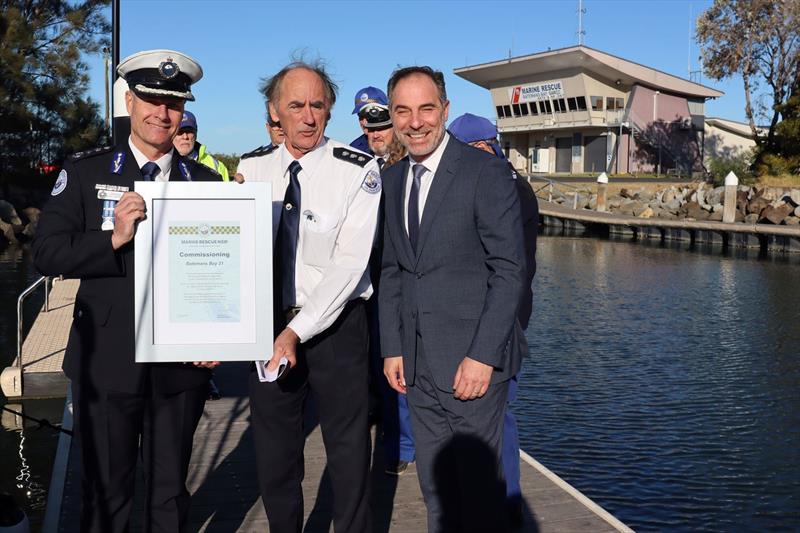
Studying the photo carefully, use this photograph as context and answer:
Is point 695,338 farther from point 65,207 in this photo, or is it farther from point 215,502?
point 65,207

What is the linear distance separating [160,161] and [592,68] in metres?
66.2

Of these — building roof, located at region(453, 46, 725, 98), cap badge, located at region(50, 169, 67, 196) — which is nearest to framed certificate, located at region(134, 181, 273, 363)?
cap badge, located at region(50, 169, 67, 196)

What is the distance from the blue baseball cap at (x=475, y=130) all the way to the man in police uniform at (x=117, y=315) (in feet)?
4.76

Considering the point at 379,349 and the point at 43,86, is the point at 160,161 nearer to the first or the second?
the point at 379,349

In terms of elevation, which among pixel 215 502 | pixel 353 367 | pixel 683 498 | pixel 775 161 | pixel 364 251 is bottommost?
pixel 683 498

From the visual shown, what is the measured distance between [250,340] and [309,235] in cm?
45

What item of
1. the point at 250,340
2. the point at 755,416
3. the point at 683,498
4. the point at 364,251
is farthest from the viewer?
the point at 755,416

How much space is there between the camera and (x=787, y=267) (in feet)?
79.6

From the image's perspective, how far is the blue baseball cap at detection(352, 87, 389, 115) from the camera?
546 cm

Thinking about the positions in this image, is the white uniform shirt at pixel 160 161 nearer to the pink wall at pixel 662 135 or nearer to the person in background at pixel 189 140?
the person in background at pixel 189 140

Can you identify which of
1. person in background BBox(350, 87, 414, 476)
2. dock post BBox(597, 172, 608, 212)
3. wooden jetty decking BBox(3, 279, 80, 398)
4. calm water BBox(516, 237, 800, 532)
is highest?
dock post BBox(597, 172, 608, 212)

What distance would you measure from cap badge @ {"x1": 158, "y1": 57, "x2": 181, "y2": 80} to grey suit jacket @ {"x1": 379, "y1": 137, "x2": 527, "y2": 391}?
3.06ft

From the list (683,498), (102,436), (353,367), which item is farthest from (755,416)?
(102,436)

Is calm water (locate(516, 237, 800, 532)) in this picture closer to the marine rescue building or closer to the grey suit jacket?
the grey suit jacket
